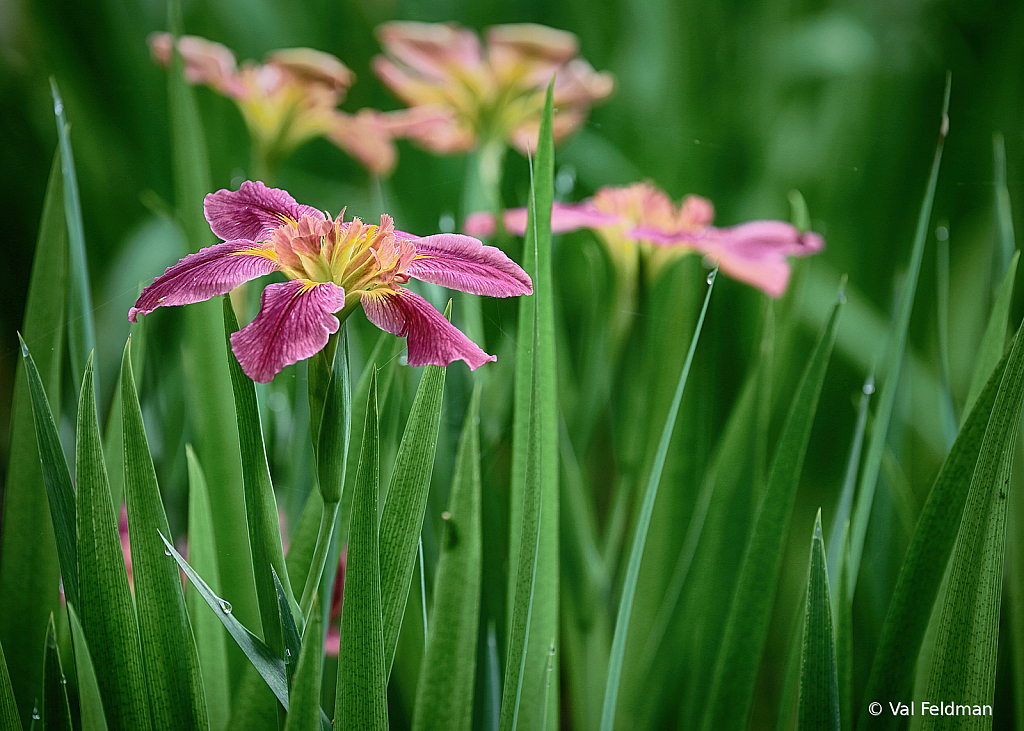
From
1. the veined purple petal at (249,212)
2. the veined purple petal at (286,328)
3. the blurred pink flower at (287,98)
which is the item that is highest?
the blurred pink flower at (287,98)

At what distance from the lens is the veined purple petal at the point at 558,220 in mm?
255

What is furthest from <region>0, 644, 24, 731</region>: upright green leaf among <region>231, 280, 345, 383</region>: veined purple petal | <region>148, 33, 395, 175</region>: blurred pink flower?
<region>148, 33, 395, 175</region>: blurred pink flower

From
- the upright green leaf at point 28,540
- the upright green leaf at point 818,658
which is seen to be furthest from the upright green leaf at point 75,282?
the upright green leaf at point 818,658

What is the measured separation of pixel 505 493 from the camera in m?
0.25

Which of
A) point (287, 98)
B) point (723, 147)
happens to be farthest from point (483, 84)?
point (723, 147)

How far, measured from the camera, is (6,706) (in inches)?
6.8

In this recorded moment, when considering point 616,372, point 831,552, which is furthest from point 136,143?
point 831,552

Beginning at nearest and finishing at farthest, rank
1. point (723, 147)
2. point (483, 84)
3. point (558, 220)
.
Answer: point (558, 220) → point (483, 84) → point (723, 147)

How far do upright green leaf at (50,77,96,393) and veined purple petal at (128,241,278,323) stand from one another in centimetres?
7

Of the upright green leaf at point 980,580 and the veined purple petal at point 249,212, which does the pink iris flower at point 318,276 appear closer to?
the veined purple petal at point 249,212

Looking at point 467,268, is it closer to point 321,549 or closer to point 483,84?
point 321,549

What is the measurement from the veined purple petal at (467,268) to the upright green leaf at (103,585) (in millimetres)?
82

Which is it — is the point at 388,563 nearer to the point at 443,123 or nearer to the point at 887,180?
the point at 443,123

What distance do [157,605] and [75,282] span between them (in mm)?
Result: 107
